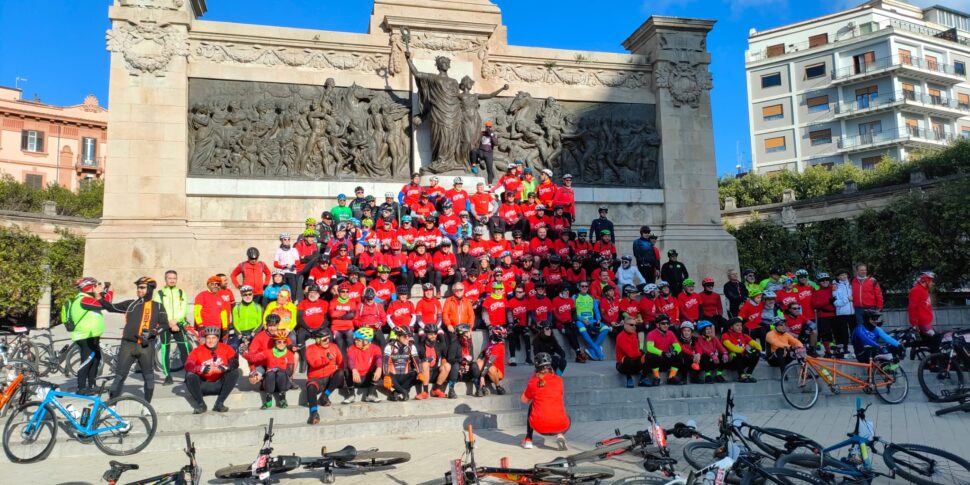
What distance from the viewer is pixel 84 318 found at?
33.6 feet

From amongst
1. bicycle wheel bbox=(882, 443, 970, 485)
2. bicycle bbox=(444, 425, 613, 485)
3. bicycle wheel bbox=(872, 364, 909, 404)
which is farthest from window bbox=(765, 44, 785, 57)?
bicycle bbox=(444, 425, 613, 485)

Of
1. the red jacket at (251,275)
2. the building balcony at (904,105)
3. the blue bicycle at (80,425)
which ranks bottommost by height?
the blue bicycle at (80,425)

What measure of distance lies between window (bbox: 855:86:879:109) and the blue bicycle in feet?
190

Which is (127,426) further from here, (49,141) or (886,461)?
(49,141)

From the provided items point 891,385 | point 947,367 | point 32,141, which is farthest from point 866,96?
point 32,141

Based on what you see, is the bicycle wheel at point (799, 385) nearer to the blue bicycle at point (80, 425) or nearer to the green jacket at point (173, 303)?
the blue bicycle at point (80, 425)

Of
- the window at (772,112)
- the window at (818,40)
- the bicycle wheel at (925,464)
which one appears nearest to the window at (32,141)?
the window at (772,112)

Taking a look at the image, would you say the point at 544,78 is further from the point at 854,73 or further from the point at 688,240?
the point at 854,73

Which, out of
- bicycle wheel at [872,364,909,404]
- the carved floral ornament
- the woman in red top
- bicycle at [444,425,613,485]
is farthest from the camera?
the carved floral ornament

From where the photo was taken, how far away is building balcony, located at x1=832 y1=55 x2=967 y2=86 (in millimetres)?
52688

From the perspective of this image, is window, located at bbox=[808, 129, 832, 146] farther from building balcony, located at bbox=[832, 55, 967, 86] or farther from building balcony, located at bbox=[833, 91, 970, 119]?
building balcony, located at bbox=[832, 55, 967, 86]

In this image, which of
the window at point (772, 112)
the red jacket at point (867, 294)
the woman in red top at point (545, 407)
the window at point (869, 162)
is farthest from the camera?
the window at point (772, 112)

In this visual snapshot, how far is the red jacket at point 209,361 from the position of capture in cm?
969

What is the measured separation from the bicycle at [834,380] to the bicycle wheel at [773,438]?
3.98 meters
